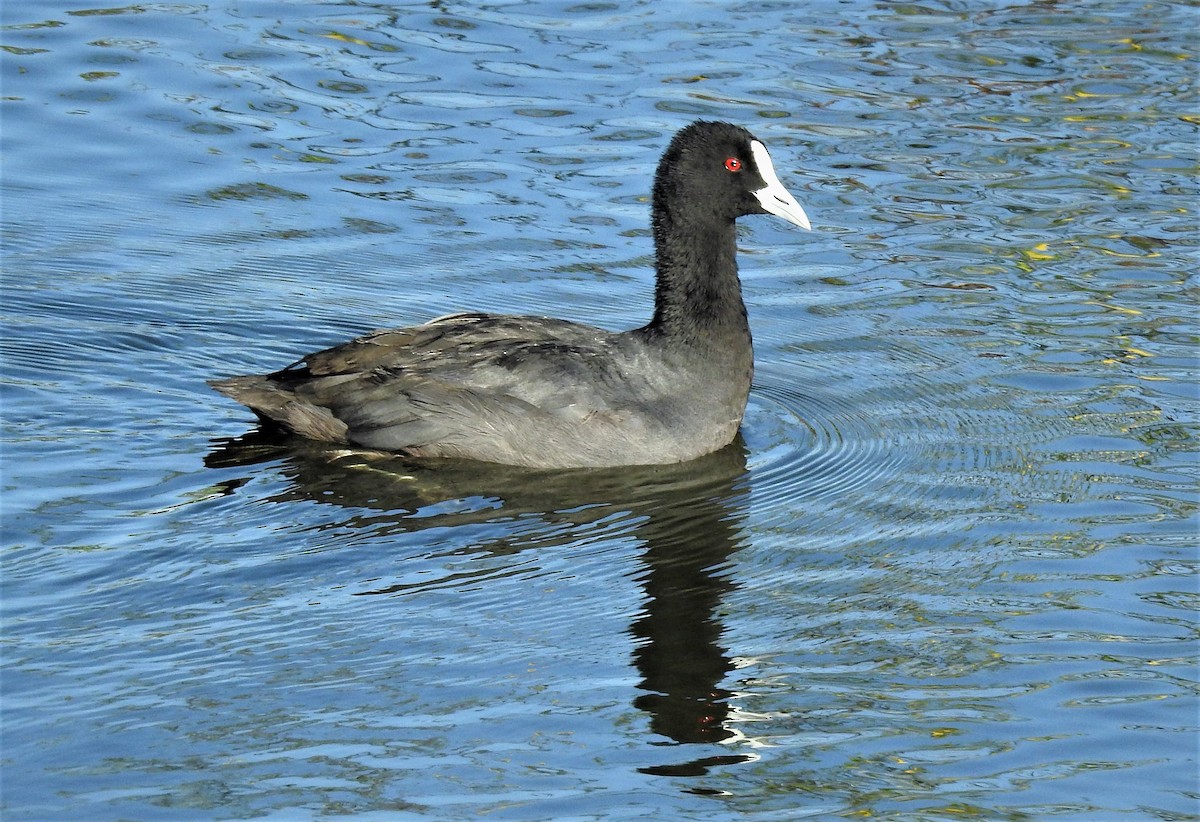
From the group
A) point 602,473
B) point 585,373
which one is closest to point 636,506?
point 602,473

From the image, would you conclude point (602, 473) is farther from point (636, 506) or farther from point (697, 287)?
point (697, 287)

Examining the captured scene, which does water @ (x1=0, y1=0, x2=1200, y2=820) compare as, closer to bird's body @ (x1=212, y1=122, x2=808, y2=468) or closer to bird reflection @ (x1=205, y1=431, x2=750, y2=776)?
bird reflection @ (x1=205, y1=431, x2=750, y2=776)

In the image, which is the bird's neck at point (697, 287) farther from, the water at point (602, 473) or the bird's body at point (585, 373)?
the water at point (602, 473)

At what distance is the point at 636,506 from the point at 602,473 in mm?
459

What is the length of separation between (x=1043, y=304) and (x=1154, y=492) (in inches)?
94.1

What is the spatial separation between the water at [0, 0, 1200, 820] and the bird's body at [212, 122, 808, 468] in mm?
187

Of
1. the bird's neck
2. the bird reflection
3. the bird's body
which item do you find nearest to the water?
the bird reflection

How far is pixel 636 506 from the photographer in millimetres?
8188

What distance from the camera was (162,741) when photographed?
5.88 m

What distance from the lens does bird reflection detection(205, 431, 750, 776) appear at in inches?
267

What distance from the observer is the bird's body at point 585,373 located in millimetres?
8625

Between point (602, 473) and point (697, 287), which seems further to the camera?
point (697, 287)

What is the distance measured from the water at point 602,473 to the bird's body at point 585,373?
7.3 inches

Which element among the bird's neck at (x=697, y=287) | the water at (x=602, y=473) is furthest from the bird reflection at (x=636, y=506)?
the bird's neck at (x=697, y=287)
